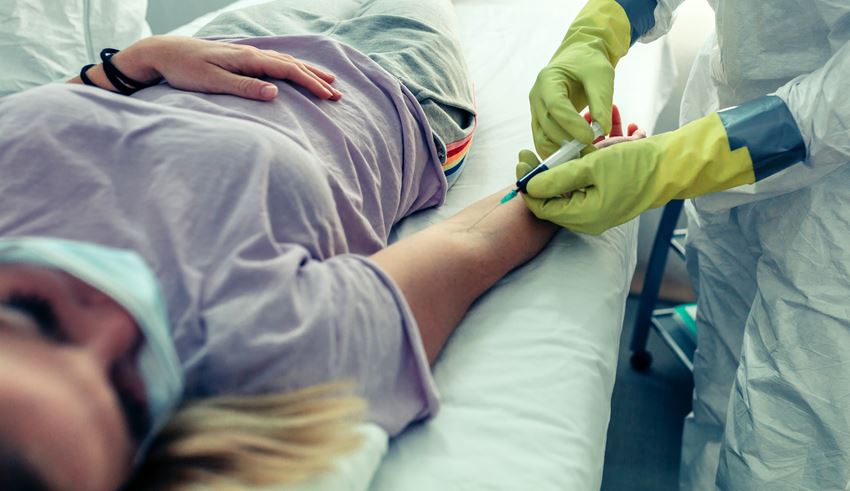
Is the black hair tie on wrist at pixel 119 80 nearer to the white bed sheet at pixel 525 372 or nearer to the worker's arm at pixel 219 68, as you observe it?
the worker's arm at pixel 219 68

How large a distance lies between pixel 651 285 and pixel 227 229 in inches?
48.9

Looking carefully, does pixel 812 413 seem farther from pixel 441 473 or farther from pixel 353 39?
pixel 353 39

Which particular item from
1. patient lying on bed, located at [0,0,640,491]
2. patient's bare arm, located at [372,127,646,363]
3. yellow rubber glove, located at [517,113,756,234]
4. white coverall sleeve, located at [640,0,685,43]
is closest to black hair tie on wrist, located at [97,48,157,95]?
patient lying on bed, located at [0,0,640,491]

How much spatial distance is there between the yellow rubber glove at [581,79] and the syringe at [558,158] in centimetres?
1

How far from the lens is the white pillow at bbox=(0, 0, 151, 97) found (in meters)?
1.12

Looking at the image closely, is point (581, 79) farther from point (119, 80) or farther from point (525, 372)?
point (119, 80)

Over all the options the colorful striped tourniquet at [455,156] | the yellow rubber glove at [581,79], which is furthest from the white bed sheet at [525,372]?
the yellow rubber glove at [581,79]

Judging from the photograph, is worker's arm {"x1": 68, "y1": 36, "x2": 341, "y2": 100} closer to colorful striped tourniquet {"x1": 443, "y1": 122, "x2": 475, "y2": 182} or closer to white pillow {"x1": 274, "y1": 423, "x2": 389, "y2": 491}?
colorful striped tourniquet {"x1": 443, "y1": 122, "x2": 475, "y2": 182}

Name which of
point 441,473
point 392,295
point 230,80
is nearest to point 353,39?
point 230,80

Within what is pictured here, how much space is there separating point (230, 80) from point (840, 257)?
826mm

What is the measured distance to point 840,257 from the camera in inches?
31.4

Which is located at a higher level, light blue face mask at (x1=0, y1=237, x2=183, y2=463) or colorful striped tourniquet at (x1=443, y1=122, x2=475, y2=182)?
light blue face mask at (x1=0, y1=237, x2=183, y2=463)

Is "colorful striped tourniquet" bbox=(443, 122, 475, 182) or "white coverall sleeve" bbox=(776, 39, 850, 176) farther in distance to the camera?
"colorful striped tourniquet" bbox=(443, 122, 475, 182)

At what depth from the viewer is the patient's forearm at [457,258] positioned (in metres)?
0.66
